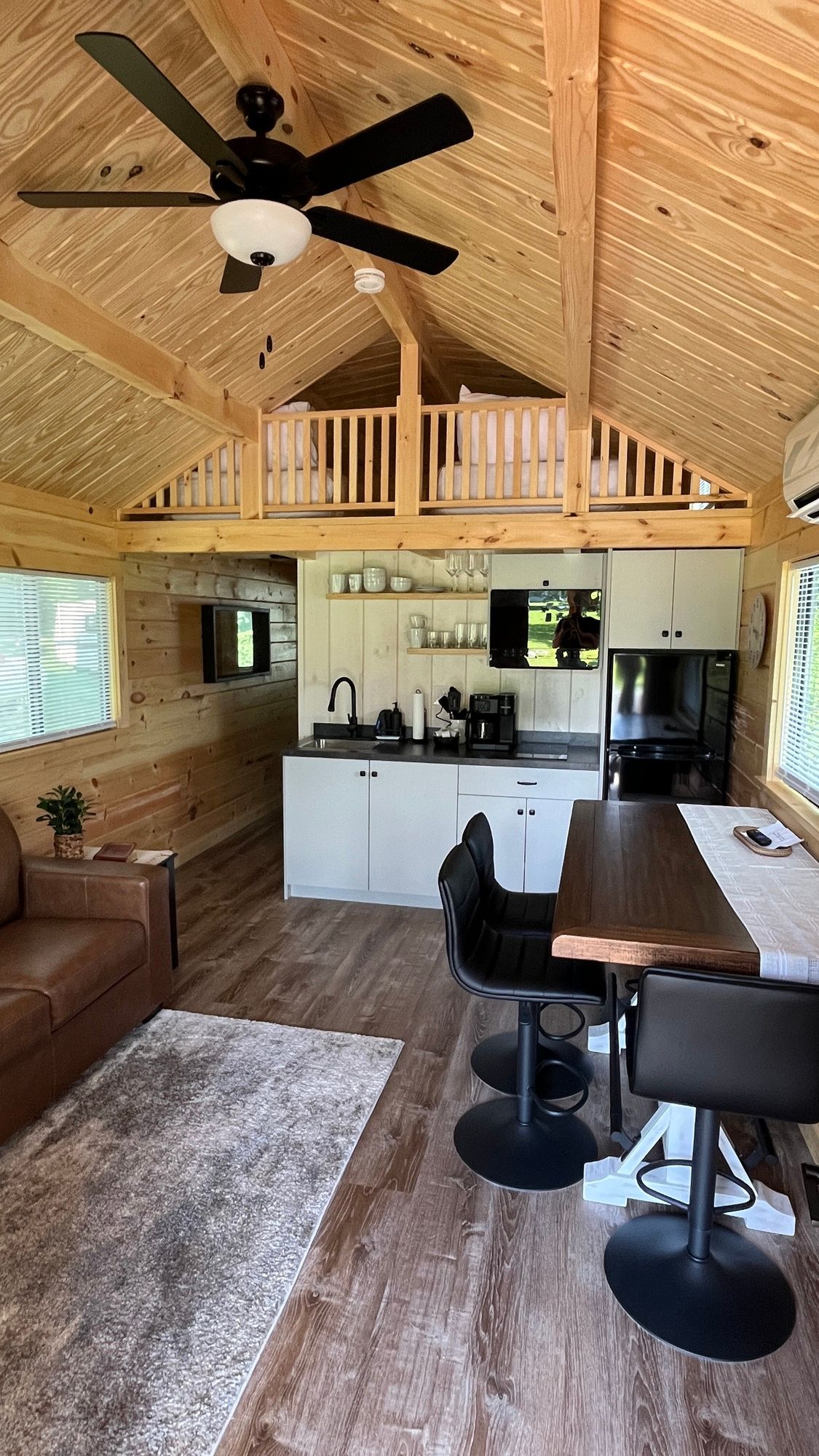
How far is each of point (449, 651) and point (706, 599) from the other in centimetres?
153

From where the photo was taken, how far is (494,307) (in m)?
3.33

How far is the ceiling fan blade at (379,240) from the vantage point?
79.2 inches

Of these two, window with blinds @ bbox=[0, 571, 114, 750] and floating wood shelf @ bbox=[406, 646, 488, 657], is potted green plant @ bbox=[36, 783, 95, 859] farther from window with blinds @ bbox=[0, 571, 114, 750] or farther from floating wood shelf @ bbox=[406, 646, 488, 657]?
floating wood shelf @ bbox=[406, 646, 488, 657]

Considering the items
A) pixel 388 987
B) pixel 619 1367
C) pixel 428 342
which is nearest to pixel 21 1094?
pixel 388 987

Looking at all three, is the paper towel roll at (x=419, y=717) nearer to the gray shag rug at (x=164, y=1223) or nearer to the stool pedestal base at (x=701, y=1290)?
the gray shag rug at (x=164, y=1223)

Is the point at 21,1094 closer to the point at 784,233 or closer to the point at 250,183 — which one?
the point at 250,183

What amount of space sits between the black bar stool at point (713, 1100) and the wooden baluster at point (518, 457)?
2.84 m

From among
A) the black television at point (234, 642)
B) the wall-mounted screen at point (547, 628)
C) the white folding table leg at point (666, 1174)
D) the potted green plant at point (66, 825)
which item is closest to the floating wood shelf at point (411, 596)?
the wall-mounted screen at point (547, 628)

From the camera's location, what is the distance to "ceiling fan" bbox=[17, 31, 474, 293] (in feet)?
5.34

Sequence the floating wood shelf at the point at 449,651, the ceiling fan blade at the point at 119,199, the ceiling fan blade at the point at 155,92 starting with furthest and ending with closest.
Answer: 1. the floating wood shelf at the point at 449,651
2. the ceiling fan blade at the point at 119,199
3. the ceiling fan blade at the point at 155,92

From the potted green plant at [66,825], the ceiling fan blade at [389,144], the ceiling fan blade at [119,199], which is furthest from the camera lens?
the potted green plant at [66,825]

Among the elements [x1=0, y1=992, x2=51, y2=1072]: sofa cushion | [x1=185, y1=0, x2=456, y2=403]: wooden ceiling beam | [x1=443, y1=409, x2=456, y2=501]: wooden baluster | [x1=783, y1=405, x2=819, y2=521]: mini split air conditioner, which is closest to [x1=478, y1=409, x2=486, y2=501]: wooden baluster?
[x1=443, y1=409, x2=456, y2=501]: wooden baluster

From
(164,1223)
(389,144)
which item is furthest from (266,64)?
(164,1223)

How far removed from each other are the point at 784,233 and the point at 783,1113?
78.8 inches
